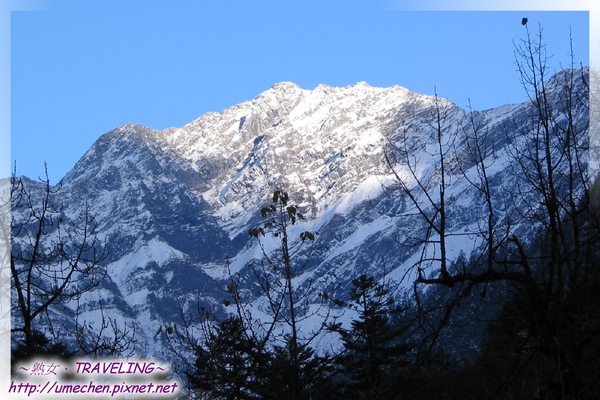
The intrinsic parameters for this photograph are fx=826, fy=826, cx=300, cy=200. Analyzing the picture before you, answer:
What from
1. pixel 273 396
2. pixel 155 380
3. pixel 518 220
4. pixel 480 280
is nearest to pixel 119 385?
Result: pixel 155 380

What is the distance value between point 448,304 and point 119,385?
7.90m

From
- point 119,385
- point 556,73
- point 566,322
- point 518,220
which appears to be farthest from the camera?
point 119,385

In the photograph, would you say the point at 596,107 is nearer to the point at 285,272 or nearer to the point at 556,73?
the point at 556,73

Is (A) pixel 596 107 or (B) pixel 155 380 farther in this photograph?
(B) pixel 155 380

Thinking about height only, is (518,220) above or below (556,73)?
below

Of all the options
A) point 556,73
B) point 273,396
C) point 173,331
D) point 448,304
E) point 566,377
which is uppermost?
point 556,73

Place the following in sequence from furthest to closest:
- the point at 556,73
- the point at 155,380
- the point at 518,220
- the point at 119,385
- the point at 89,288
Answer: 1. the point at 155,380
2. the point at 119,385
3. the point at 89,288
4. the point at 556,73
5. the point at 518,220

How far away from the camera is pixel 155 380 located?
1400 centimetres

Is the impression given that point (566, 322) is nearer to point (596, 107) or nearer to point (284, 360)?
point (596, 107)

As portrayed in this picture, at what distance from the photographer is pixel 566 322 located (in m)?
5.05

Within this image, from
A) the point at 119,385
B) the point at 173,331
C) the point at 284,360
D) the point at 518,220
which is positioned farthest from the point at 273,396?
the point at 518,220

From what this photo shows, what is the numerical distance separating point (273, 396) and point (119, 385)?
3.30 meters

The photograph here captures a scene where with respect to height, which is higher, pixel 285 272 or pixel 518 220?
pixel 285 272

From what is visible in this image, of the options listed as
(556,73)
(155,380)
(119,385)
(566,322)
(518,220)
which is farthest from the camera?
(155,380)
